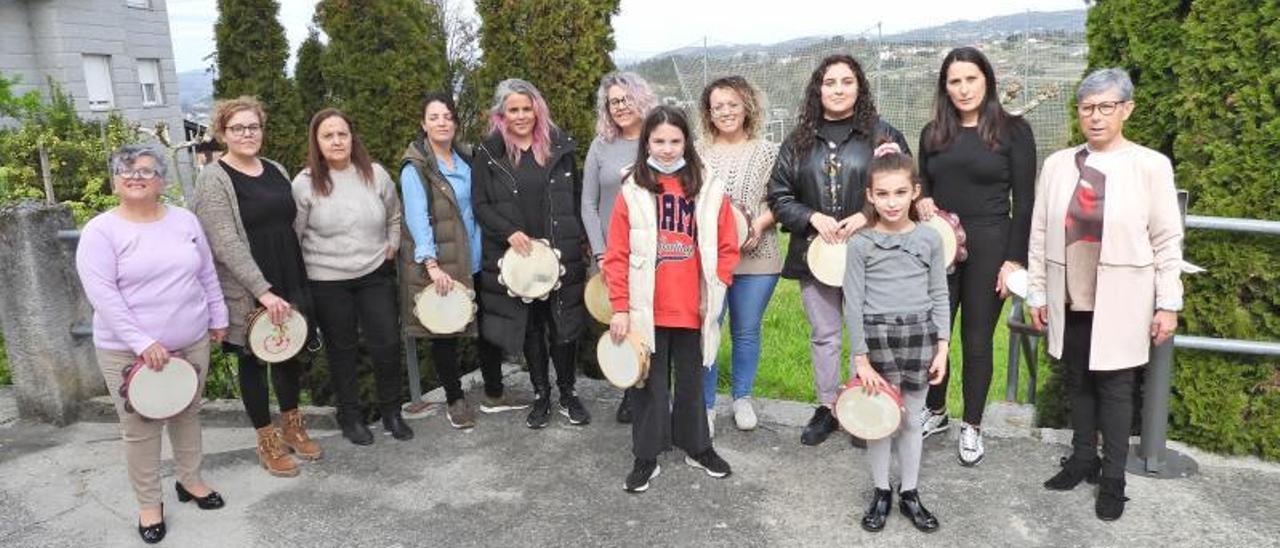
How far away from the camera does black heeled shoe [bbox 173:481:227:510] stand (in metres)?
3.88

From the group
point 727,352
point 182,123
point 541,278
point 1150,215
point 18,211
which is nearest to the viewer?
point 1150,215

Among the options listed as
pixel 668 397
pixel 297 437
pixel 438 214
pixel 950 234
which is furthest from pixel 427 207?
pixel 950 234

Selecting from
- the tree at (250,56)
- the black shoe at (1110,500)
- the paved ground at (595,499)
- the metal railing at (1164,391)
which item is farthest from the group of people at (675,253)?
the tree at (250,56)

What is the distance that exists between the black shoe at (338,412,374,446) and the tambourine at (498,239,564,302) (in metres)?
1.11

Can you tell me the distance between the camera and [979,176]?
3715 millimetres

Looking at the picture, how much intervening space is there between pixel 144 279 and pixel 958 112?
11.4 feet

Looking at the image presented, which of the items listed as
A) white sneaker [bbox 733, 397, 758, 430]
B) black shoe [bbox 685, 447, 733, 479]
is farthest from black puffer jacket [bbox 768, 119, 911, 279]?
black shoe [bbox 685, 447, 733, 479]

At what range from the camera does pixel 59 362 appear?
16.9ft

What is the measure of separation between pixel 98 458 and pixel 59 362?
0.92 metres

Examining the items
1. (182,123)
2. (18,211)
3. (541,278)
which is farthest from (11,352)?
(182,123)

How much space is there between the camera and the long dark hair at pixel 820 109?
3.93 meters

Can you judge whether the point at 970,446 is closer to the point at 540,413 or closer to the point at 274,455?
the point at 540,413

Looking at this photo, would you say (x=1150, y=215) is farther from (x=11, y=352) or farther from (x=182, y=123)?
(x=182, y=123)

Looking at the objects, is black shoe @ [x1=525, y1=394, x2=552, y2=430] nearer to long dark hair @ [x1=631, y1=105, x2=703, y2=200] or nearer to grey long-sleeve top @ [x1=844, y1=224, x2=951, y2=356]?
long dark hair @ [x1=631, y1=105, x2=703, y2=200]
